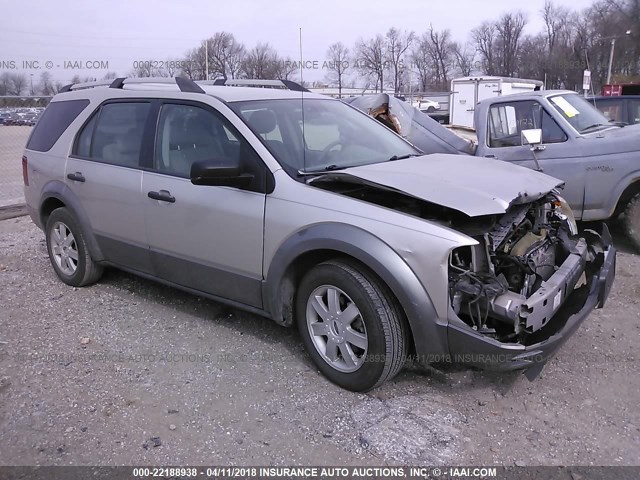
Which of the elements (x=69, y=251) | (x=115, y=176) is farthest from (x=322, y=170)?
(x=69, y=251)

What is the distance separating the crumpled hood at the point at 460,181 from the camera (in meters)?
3.10

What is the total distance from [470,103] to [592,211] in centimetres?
1754

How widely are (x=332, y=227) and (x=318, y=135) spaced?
1088mm

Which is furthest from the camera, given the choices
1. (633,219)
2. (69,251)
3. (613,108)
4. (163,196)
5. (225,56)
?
(225,56)

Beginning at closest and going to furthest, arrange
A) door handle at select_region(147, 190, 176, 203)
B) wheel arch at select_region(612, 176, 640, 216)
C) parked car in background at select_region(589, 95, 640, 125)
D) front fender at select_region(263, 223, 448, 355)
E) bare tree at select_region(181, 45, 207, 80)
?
front fender at select_region(263, 223, 448, 355) < door handle at select_region(147, 190, 176, 203) < wheel arch at select_region(612, 176, 640, 216) < parked car in background at select_region(589, 95, 640, 125) < bare tree at select_region(181, 45, 207, 80)

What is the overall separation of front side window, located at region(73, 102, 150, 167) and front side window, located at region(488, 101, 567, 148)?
443 cm

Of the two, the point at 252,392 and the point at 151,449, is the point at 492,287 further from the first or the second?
the point at 151,449

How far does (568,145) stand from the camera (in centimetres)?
639

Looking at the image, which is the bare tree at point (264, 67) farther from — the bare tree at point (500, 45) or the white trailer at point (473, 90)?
the bare tree at point (500, 45)

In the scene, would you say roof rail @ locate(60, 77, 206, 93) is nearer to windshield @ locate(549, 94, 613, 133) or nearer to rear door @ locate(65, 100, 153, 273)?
rear door @ locate(65, 100, 153, 273)

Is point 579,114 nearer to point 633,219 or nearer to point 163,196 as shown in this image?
point 633,219

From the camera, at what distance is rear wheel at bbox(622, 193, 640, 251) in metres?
6.18

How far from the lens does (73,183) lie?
4.94m

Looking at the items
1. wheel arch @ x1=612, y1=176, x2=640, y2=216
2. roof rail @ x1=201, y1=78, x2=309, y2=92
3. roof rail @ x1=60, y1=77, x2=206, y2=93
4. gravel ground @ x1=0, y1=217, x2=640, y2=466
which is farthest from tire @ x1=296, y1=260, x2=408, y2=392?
wheel arch @ x1=612, y1=176, x2=640, y2=216
